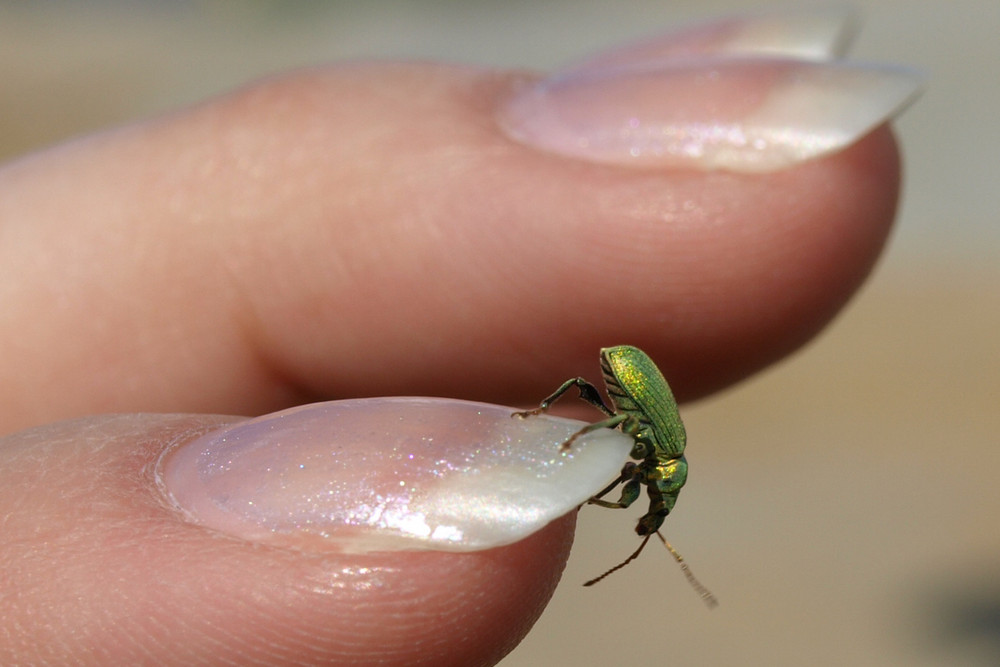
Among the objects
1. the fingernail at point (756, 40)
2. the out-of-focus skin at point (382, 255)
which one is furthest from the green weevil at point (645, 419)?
the fingernail at point (756, 40)

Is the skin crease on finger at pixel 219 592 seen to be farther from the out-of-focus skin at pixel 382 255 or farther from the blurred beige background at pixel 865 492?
the blurred beige background at pixel 865 492

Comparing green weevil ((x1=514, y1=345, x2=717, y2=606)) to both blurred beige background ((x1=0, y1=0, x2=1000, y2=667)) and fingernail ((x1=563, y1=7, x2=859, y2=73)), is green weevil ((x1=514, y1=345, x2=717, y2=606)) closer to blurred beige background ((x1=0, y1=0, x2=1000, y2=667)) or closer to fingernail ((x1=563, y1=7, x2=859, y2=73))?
fingernail ((x1=563, y1=7, x2=859, y2=73))

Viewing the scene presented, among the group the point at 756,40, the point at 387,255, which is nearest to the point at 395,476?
the point at 387,255

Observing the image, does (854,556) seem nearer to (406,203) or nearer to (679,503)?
(679,503)

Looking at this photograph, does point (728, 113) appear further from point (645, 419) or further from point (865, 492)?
point (865, 492)

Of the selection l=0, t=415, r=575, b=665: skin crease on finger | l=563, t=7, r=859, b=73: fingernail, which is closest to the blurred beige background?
l=563, t=7, r=859, b=73: fingernail

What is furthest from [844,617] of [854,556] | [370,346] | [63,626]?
[63,626]
